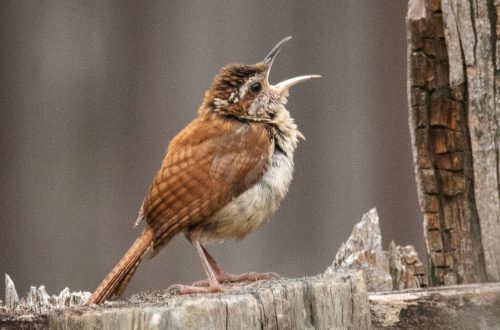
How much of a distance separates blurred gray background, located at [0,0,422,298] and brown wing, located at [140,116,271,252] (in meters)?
2.48

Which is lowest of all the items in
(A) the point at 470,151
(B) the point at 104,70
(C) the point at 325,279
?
(C) the point at 325,279

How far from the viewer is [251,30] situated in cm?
740

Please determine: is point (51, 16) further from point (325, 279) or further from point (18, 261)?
point (325, 279)

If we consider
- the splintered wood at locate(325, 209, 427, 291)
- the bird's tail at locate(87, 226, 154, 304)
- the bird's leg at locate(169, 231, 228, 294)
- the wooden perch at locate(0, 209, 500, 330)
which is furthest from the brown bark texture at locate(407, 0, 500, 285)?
the bird's tail at locate(87, 226, 154, 304)

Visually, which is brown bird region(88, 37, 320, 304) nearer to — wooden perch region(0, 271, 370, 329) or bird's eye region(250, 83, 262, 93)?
bird's eye region(250, 83, 262, 93)

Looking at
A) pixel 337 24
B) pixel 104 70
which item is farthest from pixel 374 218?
pixel 104 70

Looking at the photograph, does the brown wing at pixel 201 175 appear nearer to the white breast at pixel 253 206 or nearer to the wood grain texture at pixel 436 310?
the white breast at pixel 253 206

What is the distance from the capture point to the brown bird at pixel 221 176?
4.64 m

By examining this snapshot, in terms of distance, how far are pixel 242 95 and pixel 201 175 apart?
0.67 m

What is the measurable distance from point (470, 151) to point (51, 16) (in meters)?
3.85

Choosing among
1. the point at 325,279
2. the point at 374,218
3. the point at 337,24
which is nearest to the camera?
the point at 325,279

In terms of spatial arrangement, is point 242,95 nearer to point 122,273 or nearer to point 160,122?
point 122,273

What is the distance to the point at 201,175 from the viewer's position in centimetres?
470

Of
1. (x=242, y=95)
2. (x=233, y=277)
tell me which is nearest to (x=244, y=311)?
(x=233, y=277)
